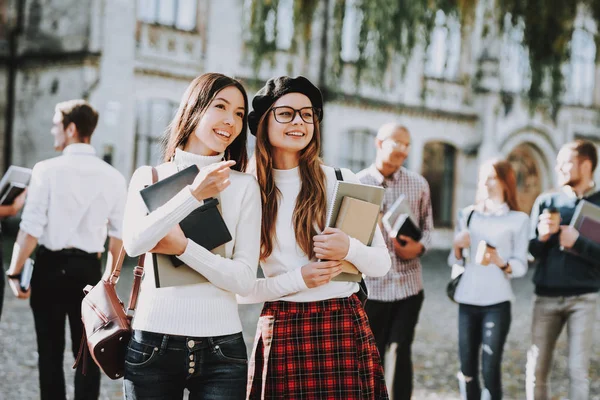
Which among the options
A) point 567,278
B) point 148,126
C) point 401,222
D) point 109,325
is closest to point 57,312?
point 109,325

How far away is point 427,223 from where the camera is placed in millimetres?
4730

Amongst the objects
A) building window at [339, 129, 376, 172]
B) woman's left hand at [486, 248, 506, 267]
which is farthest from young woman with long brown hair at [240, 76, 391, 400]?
building window at [339, 129, 376, 172]

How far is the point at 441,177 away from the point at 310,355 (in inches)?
759

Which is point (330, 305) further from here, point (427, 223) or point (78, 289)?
point (427, 223)

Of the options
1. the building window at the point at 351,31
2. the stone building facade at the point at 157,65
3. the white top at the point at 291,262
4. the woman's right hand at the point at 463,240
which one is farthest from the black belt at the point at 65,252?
the building window at the point at 351,31

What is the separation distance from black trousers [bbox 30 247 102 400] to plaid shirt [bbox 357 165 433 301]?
5.55 ft

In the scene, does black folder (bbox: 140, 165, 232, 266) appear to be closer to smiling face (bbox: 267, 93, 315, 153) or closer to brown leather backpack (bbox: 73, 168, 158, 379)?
brown leather backpack (bbox: 73, 168, 158, 379)

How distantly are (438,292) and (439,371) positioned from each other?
619 centimetres

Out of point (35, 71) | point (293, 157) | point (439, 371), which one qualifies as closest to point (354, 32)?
point (35, 71)

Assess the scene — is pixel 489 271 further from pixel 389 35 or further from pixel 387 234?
pixel 389 35

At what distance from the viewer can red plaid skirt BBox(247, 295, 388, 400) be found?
2.68 metres

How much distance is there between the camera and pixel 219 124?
2.51 m

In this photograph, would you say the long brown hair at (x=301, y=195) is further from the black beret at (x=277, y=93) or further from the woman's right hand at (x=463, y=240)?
the woman's right hand at (x=463, y=240)

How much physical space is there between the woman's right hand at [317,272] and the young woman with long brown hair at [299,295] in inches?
1.3
